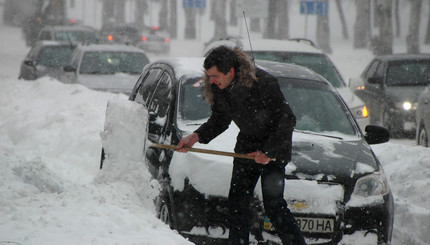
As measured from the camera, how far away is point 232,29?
67.9 metres

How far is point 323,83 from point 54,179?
9.32ft

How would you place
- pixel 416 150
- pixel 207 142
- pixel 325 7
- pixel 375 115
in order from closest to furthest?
1. pixel 207 142
2. pixel 416 150
3. pixel 375 115
4. pixel 325 7

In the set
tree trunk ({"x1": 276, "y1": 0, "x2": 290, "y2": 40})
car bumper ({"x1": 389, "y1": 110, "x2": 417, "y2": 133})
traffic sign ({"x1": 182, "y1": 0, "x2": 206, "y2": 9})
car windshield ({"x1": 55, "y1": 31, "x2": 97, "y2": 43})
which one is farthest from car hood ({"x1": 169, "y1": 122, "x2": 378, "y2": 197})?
tree trunk ({"x1": 276, "y1": 0, "x2": 290, "y2": 40})

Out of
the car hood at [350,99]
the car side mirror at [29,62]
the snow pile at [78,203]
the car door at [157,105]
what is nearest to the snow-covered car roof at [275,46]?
the car hood at [350,99]

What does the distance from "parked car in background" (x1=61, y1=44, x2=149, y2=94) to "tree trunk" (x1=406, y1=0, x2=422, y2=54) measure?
24208 mm

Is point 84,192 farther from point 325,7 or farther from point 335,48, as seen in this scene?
point 335,48

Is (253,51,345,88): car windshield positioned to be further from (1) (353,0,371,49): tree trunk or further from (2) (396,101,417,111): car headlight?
(1) (353,0,371,49): tree trunk

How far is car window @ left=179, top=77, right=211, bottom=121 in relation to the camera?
6.02 m

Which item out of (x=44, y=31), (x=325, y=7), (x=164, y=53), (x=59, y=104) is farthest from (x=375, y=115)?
(x=164, y=53)

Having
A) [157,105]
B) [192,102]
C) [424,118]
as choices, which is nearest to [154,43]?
[424,118]

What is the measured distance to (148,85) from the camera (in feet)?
23.6

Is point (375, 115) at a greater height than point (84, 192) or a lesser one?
lesser

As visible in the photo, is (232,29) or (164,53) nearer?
(164,53)

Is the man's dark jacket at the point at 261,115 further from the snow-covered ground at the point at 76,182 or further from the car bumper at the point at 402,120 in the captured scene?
the car bumper at the point at 402,120
